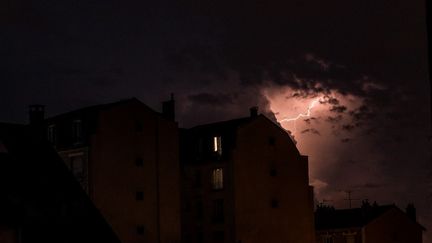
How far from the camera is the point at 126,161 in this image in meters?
78.7

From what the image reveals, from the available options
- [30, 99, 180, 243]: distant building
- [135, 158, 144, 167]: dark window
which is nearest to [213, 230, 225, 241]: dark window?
[30, 99, 180, 243]: distant building

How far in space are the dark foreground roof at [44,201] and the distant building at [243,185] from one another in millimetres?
25546

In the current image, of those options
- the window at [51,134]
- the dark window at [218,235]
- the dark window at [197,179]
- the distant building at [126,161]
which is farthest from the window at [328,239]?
the window at [51,134]

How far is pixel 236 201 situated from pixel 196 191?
17.5ft

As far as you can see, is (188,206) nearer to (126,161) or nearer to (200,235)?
(200,235)

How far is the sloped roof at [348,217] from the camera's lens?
10437 cm

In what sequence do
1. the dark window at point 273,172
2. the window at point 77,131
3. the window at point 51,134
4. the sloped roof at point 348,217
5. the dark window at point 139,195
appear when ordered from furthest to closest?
the sloped roof at point 348,217, the dark window at point 273,172, the window at point 51,134, the dark window at point 139,195, the window at point 77,131

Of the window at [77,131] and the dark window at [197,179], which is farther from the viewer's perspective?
the dark window at [197,179]

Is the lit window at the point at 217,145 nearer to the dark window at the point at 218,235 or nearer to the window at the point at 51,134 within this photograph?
the dark window at the point at 218,235

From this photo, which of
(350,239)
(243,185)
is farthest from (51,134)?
(350,239)

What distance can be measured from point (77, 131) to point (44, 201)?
67.0 ft

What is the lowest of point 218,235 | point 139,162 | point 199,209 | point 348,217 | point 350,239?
point 350,239

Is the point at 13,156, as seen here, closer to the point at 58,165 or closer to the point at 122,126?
the point at 58,165

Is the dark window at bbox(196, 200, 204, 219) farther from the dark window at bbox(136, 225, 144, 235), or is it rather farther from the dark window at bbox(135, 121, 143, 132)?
the dark window at bbox(135, 121, 143, 132)
